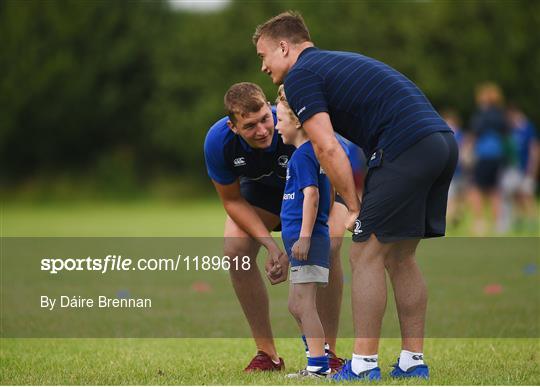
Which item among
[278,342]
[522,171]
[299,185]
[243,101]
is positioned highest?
[522,171]

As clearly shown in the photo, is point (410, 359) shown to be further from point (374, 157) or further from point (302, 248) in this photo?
point (374, 157)

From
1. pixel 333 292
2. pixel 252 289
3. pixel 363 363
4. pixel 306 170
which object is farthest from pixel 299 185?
pixel 363 363

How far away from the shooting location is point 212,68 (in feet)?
133

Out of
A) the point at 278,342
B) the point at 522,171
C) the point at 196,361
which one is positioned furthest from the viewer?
the point at 522,171

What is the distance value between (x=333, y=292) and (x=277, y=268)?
431mm

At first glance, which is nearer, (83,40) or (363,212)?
(363,212)

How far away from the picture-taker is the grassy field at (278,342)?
565 cm

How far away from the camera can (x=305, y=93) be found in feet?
17.0

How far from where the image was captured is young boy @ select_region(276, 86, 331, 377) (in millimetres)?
5441

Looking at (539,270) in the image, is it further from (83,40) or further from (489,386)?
(83,40)

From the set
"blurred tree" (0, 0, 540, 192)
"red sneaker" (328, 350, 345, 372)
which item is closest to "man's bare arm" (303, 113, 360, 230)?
"red sneaker" (328, 350, 345, 372)

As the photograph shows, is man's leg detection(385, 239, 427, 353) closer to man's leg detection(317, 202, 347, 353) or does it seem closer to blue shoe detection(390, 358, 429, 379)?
blue shoe detection(390, 358, 429, 379)

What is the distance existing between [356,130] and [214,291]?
15.9ft

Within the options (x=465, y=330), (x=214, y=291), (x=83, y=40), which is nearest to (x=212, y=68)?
(x=83, y=40)
